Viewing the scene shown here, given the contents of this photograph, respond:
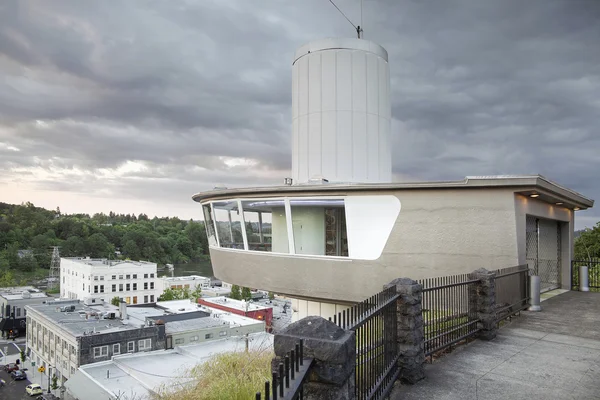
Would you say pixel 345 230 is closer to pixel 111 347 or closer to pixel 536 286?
pixel 536 286

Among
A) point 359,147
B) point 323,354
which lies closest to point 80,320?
point 359,147

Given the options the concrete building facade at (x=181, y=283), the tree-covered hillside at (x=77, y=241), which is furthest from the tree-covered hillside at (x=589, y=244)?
the tree-covered hillside at (x=77, y=241)

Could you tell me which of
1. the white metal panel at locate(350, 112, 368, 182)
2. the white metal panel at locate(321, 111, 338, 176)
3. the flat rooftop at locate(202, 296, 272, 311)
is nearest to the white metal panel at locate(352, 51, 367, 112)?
the white metal panel at locate(350, 112, 368, 182)

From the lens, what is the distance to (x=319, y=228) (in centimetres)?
1534

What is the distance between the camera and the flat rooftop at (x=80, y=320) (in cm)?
3162

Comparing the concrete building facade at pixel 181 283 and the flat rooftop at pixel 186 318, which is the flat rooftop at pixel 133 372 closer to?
the flat rooftop at pixel 186 318

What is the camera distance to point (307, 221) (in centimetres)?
1533

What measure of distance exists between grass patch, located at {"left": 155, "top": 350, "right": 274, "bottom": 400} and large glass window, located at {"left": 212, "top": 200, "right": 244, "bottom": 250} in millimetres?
6991

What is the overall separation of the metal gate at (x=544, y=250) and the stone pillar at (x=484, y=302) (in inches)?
310

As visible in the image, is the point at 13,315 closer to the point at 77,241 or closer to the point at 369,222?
the point at 369,222

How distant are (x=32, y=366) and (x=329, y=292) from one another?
3600 centimetres

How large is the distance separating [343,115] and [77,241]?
4367 inches

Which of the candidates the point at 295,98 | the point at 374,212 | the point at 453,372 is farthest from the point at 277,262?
the point at 453,372

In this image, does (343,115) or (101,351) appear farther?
(101,351)
